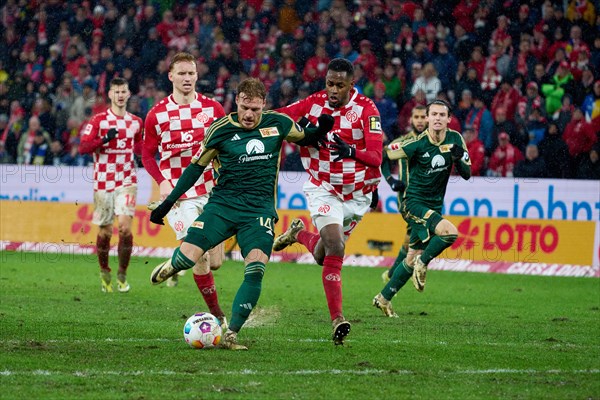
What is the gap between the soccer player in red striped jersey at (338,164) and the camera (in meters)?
8.46

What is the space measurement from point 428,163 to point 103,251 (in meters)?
4.27

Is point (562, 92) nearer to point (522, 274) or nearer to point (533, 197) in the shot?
point (533, 197)

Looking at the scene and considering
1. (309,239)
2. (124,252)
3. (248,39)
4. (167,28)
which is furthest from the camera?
(167,28)

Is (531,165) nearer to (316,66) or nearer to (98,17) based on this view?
(316,66)

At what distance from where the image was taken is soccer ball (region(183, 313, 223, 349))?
763cm

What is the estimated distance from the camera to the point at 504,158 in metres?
18.1

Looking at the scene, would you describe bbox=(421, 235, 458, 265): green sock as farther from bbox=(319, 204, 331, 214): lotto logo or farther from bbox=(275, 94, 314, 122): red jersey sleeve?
bbox=(275, 94, 314, 122): red jersey sleeve

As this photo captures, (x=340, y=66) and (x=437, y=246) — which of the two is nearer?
(x=340, y=66)

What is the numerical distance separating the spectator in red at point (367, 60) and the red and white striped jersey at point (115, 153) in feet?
25.4

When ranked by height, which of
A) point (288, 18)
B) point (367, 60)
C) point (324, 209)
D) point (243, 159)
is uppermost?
point (288, 18)

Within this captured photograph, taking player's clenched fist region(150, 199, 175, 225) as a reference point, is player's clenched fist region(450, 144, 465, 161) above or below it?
above

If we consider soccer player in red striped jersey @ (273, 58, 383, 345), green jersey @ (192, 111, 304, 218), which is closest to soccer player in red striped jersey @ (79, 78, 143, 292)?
soccer player in red striped jersey @ (273, 58, 383, 345)

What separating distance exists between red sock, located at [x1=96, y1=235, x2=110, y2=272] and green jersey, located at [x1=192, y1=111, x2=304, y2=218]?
4998mm

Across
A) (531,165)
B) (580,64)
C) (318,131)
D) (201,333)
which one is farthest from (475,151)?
(201,333)
